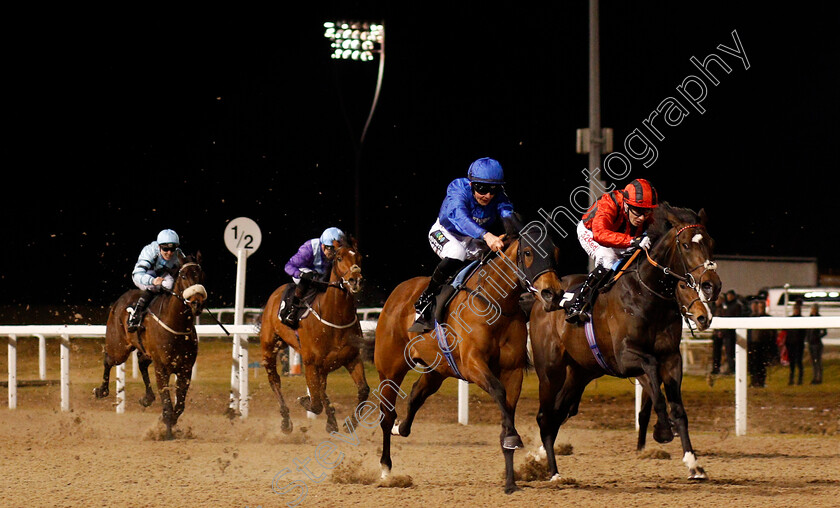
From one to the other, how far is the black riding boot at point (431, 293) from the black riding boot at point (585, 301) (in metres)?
0.78

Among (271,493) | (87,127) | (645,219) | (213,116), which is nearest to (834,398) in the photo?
(645,219)

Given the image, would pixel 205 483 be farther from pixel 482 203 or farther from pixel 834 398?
pixel 834 398

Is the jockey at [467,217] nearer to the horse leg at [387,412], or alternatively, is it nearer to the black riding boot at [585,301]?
the horse leg at [387,412]

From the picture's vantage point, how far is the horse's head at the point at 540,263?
17.8 feet

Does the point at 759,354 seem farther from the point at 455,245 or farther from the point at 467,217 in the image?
the point at 467,217

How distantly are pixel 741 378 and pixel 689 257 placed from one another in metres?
3.04

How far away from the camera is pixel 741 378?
8.35 m

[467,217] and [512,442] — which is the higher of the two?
[467,217]

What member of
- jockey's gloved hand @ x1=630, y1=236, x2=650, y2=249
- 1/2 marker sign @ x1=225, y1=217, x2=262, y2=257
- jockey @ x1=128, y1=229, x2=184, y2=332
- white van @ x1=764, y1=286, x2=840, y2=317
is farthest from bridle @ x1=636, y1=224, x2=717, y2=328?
white van @ x1=764, y1=286, x2=840, y2=317

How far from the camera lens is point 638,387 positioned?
8484 millimetres

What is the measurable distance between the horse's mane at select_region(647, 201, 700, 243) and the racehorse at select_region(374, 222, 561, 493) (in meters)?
0.82

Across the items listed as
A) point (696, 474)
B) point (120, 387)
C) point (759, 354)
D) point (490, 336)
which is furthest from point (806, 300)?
point (490, 336)

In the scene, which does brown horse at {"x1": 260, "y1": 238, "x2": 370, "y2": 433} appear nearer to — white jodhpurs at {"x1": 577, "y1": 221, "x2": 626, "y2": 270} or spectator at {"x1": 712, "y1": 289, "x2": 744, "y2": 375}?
white jodhpurs at {"x1": 577, "y1": 221, "x2": 626, "y2": 270}

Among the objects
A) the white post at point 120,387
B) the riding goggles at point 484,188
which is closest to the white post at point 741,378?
the riding goggles at point 484,188
